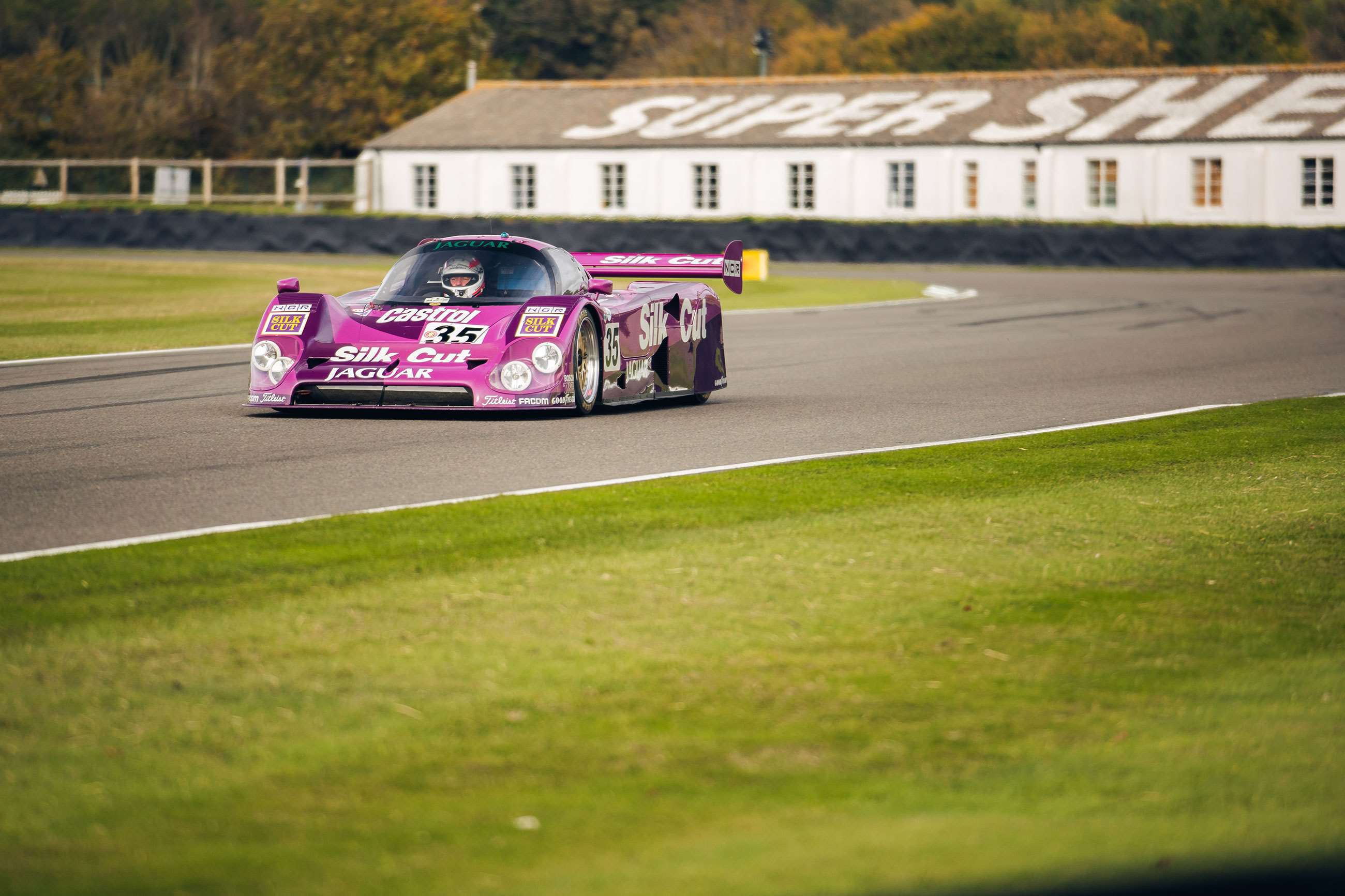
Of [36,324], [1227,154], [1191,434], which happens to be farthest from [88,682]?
[1227,154]

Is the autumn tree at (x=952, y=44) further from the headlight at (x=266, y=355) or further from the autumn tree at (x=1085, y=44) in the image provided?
the headlight at (x=266, y=355)

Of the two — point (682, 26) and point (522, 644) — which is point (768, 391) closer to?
point (522, 644)

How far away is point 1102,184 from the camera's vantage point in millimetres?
51375

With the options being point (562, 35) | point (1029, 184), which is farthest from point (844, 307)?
point (562, 35)

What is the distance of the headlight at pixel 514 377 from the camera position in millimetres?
11461

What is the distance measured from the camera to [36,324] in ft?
70.7

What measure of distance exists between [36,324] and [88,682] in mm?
17492

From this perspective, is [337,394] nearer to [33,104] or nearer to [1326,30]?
[33,104]

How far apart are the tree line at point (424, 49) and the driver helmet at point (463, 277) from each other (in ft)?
197

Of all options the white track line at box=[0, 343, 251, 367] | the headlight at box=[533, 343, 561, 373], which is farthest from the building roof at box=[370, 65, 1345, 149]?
the headlight at box=[533, 343, 561, 373]

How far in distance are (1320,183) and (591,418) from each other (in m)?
41.2

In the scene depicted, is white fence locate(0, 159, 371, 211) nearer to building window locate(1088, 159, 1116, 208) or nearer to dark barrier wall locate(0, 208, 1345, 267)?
dark barrier wall locate(0, 208, 1345, 267)

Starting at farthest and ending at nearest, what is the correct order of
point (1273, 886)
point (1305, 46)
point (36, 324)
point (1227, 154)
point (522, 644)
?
point (1305, 46) → point (1227, 154) → point (36, 324) → point (522, 644) → point (1273, 886)

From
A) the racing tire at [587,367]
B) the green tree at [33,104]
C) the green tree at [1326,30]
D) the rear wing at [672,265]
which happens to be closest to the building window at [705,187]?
the green tree at [33,104]
